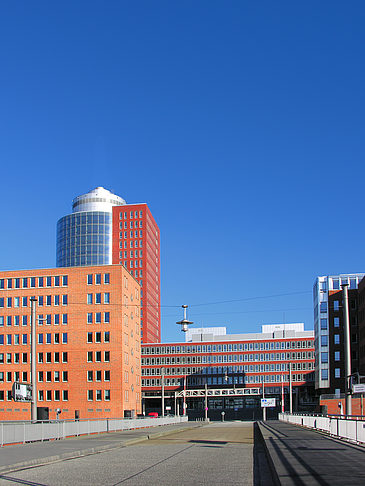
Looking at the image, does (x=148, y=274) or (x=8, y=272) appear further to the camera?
(x=148, y=274)

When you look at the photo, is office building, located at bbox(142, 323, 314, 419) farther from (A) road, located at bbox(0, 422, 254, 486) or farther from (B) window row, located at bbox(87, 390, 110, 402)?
(A) road, located at bbox(0, 422, 254, 486)

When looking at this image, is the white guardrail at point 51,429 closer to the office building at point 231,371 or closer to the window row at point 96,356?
the window row at point 96,356

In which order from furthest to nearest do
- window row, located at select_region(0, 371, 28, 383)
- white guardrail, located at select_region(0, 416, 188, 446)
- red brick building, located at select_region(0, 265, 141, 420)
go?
window row, located at select_region(0, 371, 28, 383), red brick building, located at select_region(0, 265, 141, 420), white guardrail, located at select_region(0, 416, 188, 446)

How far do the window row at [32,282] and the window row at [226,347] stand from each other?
2707 inches

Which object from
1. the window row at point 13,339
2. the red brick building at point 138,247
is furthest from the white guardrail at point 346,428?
the red brick building at point 138,247

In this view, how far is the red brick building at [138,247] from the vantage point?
605ft

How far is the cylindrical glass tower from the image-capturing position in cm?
19175

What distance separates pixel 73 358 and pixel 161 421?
28.4m

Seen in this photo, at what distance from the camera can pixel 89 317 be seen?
101m

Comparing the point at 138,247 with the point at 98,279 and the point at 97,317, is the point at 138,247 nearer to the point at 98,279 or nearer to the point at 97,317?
the point at 98,279

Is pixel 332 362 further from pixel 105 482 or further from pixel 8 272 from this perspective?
pixel 105 482

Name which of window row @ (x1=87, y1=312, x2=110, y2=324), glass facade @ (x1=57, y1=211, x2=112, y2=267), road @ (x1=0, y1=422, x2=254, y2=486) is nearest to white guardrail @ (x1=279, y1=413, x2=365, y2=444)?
road @ (x1=0, y1=422, x2=254, y2=486)

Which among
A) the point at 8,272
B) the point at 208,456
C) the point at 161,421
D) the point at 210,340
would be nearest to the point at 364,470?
the point at 208,456

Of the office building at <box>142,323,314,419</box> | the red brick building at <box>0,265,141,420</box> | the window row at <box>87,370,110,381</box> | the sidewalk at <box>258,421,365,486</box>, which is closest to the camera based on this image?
the sidewalk at <box>258,421,365,486</box>
